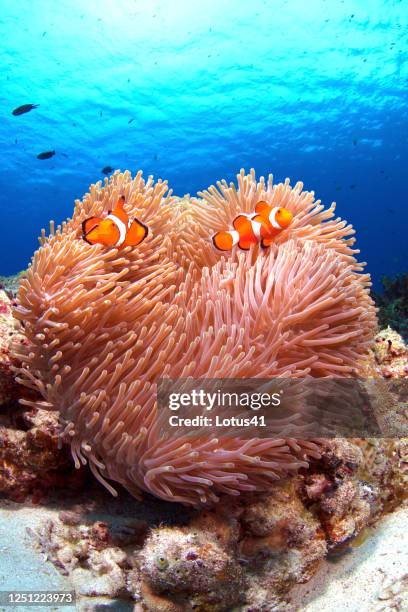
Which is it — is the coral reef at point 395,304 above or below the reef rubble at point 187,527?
above

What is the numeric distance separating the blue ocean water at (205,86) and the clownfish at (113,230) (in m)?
17.8

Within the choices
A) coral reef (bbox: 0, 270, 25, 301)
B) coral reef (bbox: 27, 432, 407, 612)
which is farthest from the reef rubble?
coral reef (bbox: 0, 270, 25, 301)

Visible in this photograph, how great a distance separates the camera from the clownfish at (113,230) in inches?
90.8

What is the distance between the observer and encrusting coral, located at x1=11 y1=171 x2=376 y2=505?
6.17 ft

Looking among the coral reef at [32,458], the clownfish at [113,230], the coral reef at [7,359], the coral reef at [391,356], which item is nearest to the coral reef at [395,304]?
the coral reef at [391,356]

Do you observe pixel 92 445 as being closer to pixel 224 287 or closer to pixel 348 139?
pixel 224 287

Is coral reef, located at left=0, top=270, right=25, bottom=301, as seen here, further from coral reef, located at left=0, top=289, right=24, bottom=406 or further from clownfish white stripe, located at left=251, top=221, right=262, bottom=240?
clownfish white stripe, located at left=251, top=221, right=262, bottom=240

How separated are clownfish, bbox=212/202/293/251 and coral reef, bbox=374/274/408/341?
5452mm

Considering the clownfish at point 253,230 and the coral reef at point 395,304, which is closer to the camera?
the clownfish at point 253,230

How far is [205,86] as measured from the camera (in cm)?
2411

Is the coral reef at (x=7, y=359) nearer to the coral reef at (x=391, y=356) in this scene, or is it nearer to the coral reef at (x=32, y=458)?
the coral reef at (x=32, y=458)

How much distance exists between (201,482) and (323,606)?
34.5 inches

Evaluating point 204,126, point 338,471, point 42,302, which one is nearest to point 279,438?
point 338,471

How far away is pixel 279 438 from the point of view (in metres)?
1.91
